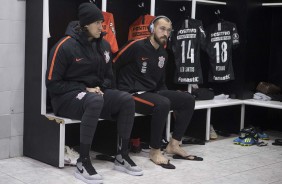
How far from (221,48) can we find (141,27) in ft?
3.67

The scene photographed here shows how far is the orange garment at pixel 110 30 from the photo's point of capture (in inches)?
160

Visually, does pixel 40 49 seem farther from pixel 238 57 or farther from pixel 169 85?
pixel 238 57

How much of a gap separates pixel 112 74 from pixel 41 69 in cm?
54

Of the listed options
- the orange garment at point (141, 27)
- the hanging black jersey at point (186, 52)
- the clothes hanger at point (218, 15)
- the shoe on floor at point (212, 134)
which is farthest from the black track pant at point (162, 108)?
the clothes hanger at point (218, 15)

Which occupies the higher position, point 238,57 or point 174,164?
point 238,57

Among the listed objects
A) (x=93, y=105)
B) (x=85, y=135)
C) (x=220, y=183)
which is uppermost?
(x=93, y=105)

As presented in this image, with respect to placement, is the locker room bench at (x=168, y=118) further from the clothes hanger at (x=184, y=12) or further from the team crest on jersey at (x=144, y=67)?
the clothes hanger at (x=184, y=12)

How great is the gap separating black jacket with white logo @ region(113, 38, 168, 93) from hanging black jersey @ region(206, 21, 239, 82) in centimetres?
116

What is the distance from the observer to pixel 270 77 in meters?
5.61

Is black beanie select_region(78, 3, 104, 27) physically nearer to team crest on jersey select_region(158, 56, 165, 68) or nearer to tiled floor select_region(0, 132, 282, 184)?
team crest on jersey select_region(158, 56, 165, 68)

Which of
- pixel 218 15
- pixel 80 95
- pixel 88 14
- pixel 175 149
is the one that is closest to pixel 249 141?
pixel 175 149

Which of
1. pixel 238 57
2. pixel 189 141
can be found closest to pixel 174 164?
pixel 189 141

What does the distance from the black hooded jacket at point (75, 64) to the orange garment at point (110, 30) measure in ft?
1.11

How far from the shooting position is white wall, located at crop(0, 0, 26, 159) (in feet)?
12.1
